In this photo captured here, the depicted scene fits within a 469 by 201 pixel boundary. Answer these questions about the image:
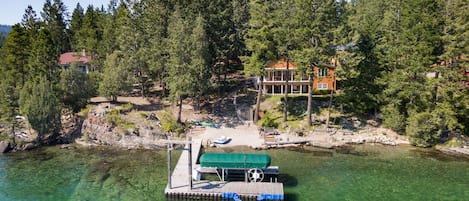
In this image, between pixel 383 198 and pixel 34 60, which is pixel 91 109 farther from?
pixel 383 198

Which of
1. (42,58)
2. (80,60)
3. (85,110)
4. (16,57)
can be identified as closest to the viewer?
(42,58)

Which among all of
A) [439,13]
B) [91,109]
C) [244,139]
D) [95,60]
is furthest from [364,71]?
[95,60]

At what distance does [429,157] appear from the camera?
3694cm

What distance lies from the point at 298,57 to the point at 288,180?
17.0m

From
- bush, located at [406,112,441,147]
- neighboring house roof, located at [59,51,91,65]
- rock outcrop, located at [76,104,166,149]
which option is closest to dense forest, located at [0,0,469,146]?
bush, located at [406,112,441,147]

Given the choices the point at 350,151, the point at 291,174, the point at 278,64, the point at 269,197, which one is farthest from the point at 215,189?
the point at 278,64

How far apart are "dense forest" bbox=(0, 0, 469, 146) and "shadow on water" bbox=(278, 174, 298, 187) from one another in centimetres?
1568

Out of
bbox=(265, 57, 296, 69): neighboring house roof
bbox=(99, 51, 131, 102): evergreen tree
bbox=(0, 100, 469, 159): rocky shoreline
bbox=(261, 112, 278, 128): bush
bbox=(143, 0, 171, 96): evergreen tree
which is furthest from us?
bbox=(265, 57, 296, 69): neighboring house roof

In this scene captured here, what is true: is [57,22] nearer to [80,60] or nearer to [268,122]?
[80,60]

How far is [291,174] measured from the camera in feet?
105

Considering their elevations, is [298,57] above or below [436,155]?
above

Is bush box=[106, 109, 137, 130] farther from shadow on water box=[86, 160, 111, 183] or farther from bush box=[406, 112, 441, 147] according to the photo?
bush box=[406, 112, 441, 147]

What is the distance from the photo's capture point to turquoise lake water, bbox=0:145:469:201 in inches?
1115

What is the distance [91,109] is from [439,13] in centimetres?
4237
